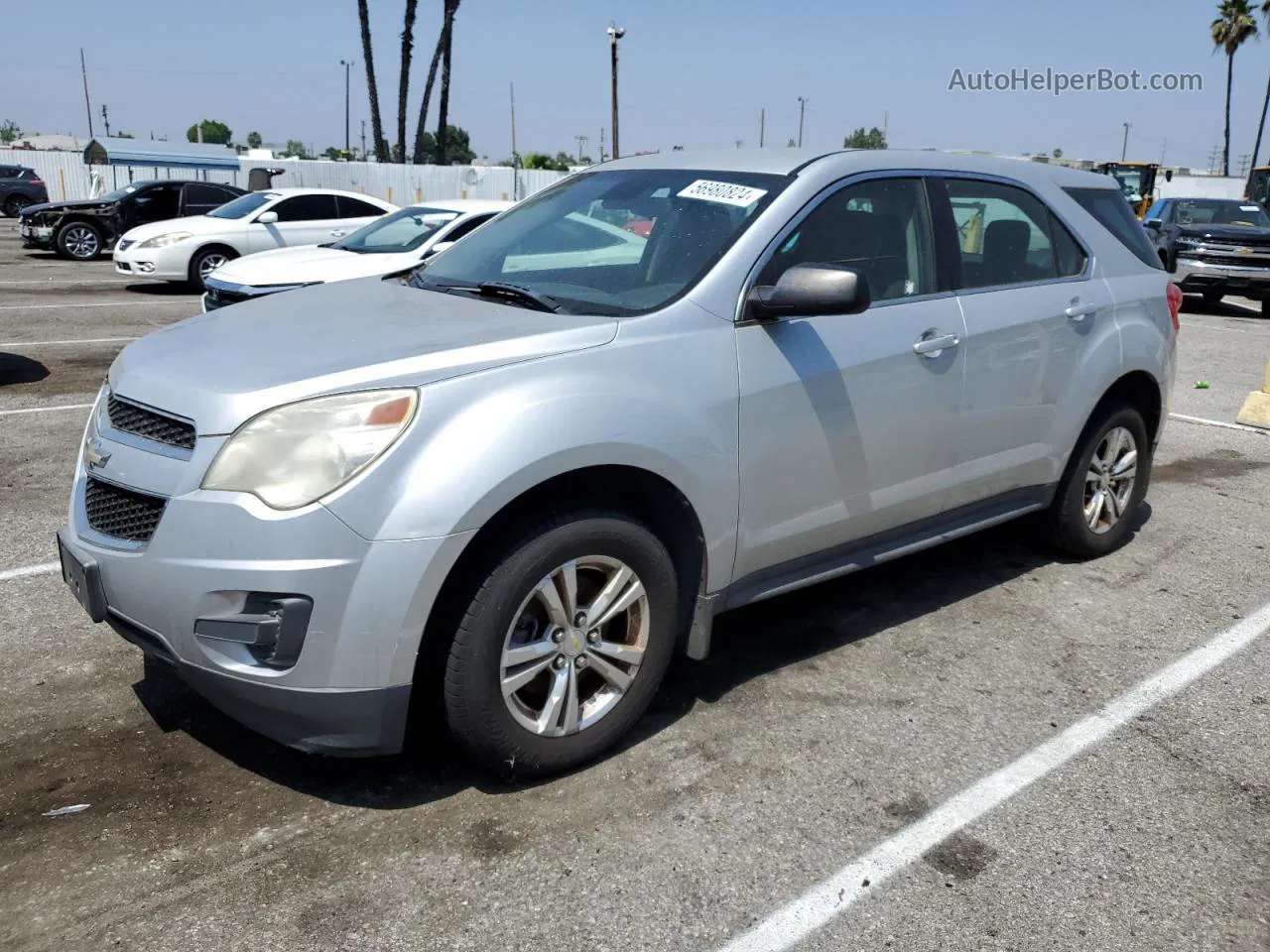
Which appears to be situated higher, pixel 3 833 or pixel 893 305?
pixel 893 305

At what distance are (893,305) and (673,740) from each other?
1.71m

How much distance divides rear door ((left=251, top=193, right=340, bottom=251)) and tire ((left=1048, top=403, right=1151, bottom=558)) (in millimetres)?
12414

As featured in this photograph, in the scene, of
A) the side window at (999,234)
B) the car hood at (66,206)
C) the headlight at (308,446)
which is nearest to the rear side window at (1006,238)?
the side window at (999,234)

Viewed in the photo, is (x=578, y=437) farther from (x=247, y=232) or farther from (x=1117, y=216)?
(x=247, y=232)

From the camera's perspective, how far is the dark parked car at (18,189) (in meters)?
32.1

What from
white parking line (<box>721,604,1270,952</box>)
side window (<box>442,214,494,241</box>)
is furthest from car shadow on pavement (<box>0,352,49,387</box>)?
white parking line (<box>721,604,1270,952</box>)

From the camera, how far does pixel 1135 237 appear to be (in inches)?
202

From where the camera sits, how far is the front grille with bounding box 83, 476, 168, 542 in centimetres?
287

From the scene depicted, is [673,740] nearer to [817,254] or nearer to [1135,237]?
[817,254]

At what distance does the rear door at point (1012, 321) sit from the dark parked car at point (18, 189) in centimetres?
3399

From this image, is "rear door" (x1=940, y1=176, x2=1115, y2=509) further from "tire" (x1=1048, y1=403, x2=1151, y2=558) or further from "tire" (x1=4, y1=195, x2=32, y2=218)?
"tire" (x1=4, y1=195, x2=32, y2=218)

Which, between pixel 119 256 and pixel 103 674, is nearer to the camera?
pixel 103 674

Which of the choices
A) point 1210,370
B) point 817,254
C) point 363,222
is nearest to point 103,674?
point 817,254

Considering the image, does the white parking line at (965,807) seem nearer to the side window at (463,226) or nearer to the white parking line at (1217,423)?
the white parking line at (1217,423)
